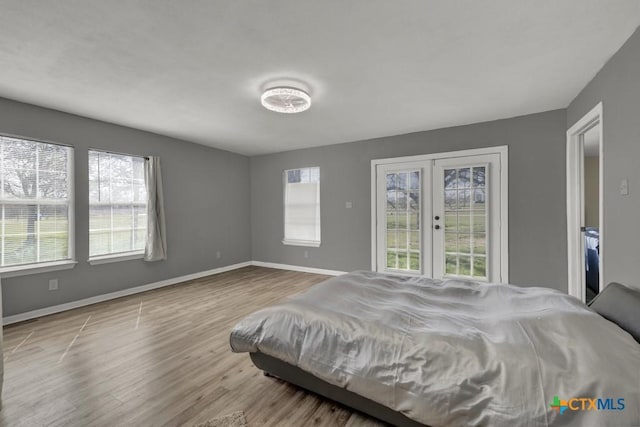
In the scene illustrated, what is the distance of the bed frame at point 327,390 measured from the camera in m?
1.48

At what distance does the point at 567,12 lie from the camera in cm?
173

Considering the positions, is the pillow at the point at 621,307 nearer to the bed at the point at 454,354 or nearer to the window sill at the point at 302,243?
the bed at the point at 454,354

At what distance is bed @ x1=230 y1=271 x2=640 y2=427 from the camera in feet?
3.59

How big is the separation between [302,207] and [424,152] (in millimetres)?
2597

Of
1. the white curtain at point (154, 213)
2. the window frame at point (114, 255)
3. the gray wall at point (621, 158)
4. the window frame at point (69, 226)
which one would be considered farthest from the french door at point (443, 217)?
the window frame at point (69, 226)

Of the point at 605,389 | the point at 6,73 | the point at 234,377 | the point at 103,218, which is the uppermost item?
the point at 6,73

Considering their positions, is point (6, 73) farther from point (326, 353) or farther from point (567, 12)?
point (567, 12)

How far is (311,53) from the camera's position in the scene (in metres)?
2.16

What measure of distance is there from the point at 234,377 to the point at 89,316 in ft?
8.03

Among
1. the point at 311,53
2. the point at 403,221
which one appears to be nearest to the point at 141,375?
the point at 311,53

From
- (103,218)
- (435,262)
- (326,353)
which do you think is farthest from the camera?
(435,262)

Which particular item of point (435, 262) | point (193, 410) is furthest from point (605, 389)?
point (435, 262)

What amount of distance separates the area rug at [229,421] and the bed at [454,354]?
368 millimetres

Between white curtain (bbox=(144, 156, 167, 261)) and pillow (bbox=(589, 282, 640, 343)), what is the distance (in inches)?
202
